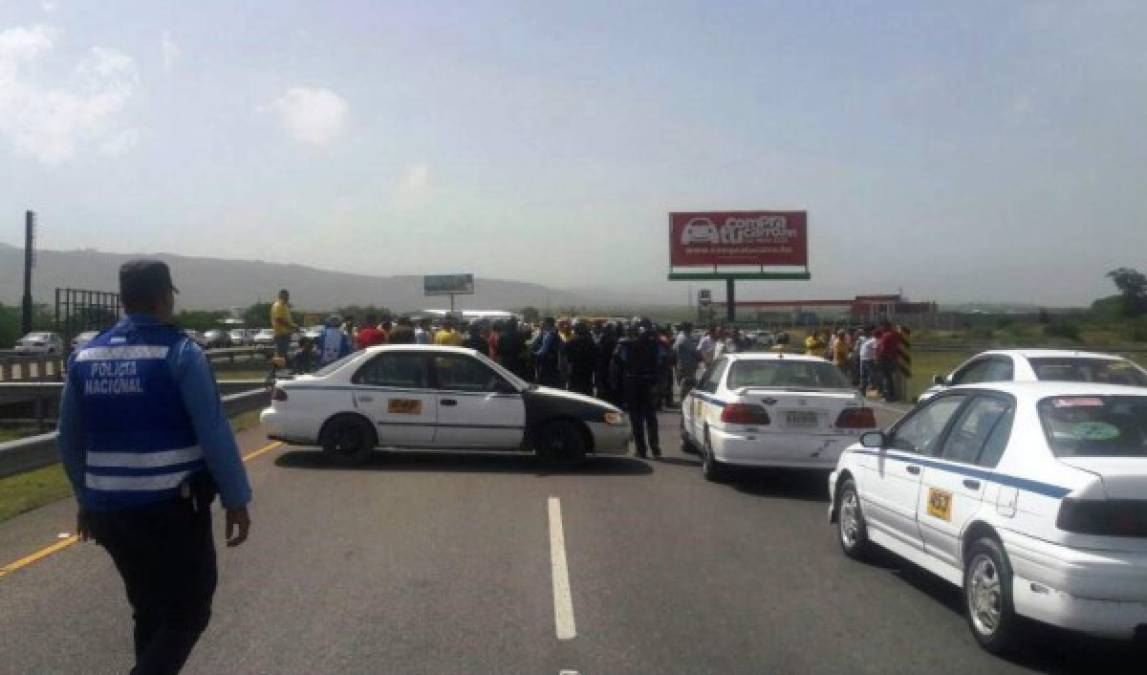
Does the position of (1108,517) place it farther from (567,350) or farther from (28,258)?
(28,258)

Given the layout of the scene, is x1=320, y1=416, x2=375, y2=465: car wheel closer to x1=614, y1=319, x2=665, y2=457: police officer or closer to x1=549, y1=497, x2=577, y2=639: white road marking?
x1=614, y1=319, x2=665, y2=457: police officer

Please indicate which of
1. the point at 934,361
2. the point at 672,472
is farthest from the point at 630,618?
the point at 934,361

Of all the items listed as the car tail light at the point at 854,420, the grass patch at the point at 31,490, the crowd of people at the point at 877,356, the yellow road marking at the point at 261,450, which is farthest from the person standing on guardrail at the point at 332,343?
the crowd of people at the point at 877,356

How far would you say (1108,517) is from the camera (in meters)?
5.88

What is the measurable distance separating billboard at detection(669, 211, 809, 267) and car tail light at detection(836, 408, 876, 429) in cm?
3550

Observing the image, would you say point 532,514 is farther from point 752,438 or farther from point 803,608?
point 803,608

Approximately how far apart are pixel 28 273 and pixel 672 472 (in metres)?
51.8

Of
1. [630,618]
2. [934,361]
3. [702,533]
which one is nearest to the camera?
[630,618]

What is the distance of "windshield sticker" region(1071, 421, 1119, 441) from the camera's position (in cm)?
656

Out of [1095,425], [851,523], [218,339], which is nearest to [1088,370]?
[851,523]

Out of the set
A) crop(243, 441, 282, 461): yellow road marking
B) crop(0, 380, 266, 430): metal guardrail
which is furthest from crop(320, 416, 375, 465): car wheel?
crop(0, 380, 266, 430): metal guardrail

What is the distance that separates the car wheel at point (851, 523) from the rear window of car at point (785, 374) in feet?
13.0

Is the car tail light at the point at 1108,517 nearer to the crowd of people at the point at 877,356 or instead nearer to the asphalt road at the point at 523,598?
the asphalt road at the point at 523,598

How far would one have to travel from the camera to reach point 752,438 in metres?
12.6
